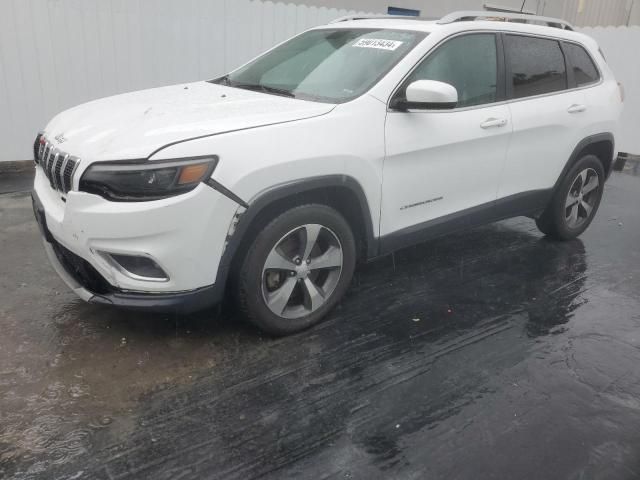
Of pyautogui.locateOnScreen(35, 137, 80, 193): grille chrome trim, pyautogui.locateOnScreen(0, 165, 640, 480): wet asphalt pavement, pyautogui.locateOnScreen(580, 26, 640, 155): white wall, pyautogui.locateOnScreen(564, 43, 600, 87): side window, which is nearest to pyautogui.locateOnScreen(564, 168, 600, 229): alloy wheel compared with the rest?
pyautogui.locateOnScreen(564, 43, 600, 87): side window

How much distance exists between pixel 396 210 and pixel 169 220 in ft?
4.88

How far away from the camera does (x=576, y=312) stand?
3.82 metres

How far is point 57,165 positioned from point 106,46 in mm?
4220

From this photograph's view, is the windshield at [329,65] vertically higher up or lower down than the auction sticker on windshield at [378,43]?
lower down

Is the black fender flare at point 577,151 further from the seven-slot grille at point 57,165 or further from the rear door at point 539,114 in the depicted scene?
the seven-slot grille at point 57,165

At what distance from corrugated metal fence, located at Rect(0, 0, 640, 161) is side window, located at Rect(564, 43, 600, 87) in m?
4.22

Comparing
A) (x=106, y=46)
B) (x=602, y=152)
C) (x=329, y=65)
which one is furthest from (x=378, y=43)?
(x=106, y=46)

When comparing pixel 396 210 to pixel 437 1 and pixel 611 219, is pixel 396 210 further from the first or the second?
pixel 437 1

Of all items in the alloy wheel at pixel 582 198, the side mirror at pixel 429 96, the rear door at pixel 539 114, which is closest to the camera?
the side mirror at pixel 429 96

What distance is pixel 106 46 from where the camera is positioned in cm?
646

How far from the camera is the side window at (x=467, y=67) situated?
3.56m

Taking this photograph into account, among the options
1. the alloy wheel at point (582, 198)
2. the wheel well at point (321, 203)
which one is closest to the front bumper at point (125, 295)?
the wheel well at point (321, 203)

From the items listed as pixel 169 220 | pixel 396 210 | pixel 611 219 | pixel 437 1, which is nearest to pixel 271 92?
pixel 396 210

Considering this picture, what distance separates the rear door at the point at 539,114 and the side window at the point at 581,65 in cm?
8
